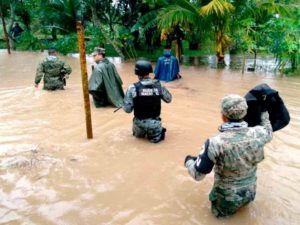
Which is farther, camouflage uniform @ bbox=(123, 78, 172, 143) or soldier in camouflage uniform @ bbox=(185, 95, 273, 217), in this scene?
camouflage uniform @ bbox=(123, 78, 172, 143)

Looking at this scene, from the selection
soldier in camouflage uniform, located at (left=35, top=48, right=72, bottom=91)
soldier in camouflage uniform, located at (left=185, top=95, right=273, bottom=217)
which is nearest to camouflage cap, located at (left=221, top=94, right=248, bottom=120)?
soldier in camouflage uniform, located at (left=185, top=95, right=273, bottom=217)

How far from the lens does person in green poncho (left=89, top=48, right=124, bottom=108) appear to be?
7603mm

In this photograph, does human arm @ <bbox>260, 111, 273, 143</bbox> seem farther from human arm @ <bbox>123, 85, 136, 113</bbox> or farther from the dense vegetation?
the dense vegetation

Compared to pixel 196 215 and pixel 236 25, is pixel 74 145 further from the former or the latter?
pixel 236 25

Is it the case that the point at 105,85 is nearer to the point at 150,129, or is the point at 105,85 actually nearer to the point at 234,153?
the point at 150,129

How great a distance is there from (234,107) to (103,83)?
512 cm

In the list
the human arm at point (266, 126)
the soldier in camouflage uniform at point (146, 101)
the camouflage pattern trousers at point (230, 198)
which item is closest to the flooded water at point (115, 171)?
the camouflage pattern trousers at point (230, 198)

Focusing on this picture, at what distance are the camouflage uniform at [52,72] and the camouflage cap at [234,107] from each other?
7299 millimetres

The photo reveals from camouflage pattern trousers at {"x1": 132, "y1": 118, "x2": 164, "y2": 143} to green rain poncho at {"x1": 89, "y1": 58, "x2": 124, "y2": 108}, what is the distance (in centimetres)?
219

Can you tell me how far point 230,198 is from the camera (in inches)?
129

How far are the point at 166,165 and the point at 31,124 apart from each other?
3288 mm

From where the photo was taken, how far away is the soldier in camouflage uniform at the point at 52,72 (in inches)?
364

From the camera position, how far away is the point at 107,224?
3469 millimetres

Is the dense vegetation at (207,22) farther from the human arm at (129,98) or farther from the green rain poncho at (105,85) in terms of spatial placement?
the human arm at (129,98)
